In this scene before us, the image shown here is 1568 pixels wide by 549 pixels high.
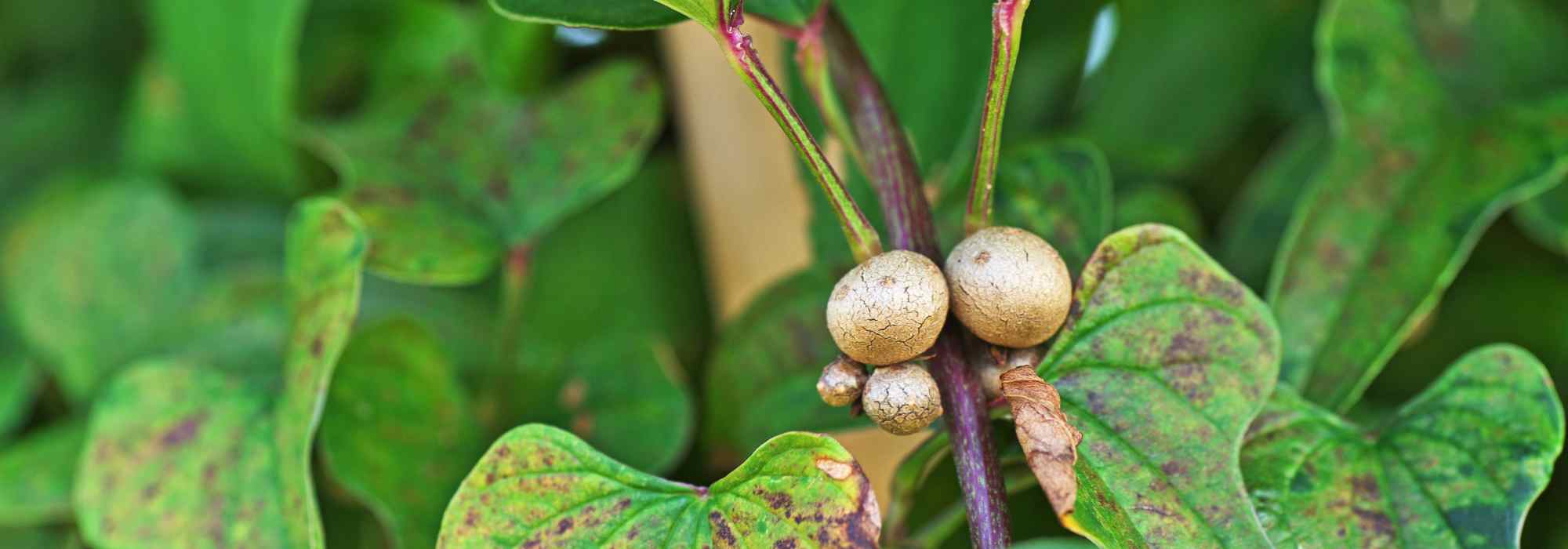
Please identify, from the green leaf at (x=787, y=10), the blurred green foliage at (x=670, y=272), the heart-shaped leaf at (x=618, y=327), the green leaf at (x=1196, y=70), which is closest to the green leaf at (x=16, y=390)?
the blurred green foliage at (x=670, y=272)

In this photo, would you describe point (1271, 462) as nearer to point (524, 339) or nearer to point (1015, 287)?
point (1015, 287)

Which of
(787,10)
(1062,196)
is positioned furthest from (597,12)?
(1062,196)

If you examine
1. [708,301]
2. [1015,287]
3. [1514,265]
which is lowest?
[708,301]

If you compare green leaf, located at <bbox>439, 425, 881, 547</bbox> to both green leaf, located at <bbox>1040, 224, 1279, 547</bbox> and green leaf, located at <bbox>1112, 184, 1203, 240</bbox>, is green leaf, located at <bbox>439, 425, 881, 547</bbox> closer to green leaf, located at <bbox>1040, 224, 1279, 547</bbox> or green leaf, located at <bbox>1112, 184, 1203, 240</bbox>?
green leaf, located at <bbox>1040, 224, 1279, 547</bbox>

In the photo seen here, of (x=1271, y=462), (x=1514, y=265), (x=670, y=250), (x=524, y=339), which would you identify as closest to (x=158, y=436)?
(x=524, y=339)

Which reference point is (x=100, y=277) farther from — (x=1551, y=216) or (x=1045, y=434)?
(x=1551, y=216)

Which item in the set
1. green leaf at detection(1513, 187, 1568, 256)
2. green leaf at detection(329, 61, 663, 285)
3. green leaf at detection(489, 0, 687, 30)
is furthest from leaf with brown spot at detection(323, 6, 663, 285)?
green leaf at detection(1513, 187, 1568, 256)

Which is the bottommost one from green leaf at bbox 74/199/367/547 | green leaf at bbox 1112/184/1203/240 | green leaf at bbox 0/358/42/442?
green leaf at bbox 0/358/42/442
